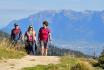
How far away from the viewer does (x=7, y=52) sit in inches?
908

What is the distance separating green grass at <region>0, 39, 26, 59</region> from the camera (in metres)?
22.5

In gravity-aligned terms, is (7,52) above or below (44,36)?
below

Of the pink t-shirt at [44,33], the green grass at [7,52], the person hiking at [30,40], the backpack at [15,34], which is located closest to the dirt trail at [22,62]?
the green grass at [7,52]

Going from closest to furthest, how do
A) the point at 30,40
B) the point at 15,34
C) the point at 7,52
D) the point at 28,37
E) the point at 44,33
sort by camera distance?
the point at 7,52 < the point at 44,33 < the point at 28,37 < the point at 30,40 < the point at 15,34

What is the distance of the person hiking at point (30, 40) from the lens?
84.8 ft

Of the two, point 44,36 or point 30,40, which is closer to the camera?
point 44,36

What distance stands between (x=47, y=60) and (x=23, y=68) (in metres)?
3.64

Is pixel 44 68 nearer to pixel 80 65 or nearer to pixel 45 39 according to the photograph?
pixel 80 65

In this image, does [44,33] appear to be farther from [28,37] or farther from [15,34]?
[15,34]

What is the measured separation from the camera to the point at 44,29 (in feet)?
83.9

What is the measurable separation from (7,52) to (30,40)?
3226 millimetres

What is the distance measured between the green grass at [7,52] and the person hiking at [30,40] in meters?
1.59

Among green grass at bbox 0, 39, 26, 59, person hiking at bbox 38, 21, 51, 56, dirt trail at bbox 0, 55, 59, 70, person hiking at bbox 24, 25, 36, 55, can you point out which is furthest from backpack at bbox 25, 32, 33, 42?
dirt trail at bbox 0, 55, 59, 70

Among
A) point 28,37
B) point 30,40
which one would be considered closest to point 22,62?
point 28,37
